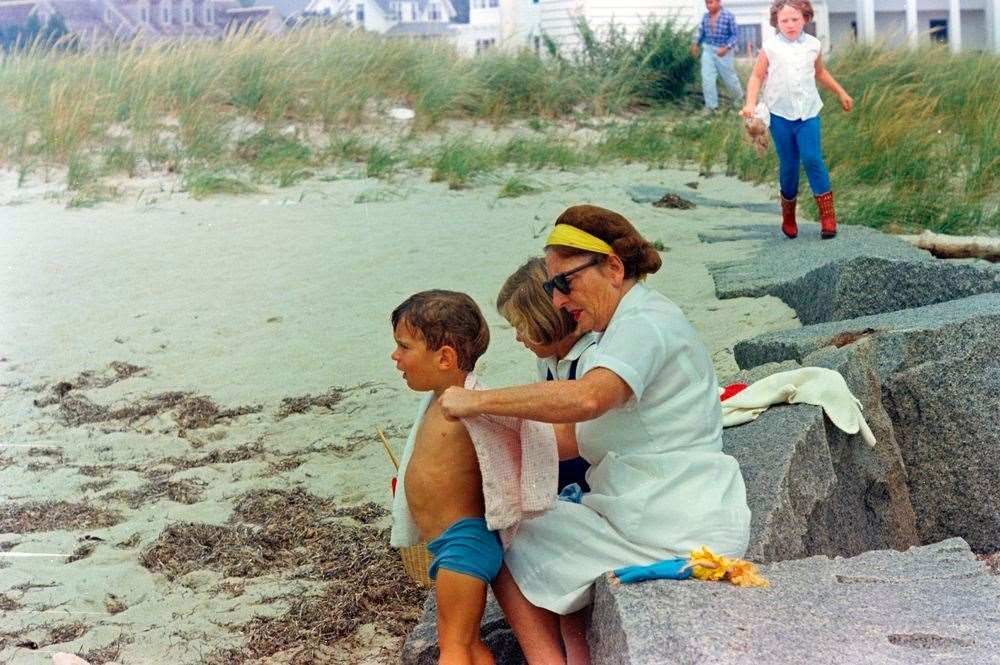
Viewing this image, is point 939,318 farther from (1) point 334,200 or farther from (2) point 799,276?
(1) point 334,200

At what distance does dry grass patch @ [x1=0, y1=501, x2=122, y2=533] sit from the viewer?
184 inches

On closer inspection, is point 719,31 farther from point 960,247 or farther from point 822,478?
point 822,478

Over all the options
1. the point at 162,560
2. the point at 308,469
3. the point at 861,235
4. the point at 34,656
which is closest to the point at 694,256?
the point at 861,235

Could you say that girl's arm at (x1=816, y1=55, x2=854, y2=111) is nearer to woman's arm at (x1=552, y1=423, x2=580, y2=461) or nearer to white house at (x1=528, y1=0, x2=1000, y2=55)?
woman's arm at (x1=552, y1=423, x2=580, y2=461)

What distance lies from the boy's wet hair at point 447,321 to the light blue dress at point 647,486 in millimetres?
301

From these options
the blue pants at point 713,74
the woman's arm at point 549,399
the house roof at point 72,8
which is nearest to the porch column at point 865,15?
the blue pants at point 713,74

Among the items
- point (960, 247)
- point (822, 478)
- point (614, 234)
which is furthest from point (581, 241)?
point (960, 247)

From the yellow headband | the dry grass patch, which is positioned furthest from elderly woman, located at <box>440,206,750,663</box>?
the dry grass patch

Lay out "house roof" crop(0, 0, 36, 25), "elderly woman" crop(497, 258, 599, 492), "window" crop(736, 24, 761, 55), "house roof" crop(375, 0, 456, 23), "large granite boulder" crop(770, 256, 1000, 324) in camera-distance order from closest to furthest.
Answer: "elderly woman" crop(497, 258, 599, 492) → "large granite boulder" crop(770, 256, 1000, 324) → "house roof" crop(0, 0, 36, 25) → "house roof" crop(375, 0, 456, 23) → "window" crop(736, 24, 761, 55)

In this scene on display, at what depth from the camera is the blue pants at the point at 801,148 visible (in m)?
7.68

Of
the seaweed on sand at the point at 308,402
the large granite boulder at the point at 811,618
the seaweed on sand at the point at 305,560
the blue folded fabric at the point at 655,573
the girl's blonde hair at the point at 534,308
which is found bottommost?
the seaweed on sand at the point at 305,560

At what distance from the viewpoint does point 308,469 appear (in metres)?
5.36

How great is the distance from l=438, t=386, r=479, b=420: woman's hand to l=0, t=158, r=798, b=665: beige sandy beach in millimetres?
1106

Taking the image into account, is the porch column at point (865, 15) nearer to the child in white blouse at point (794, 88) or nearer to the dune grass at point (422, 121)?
the dune grass at point (422, 121)
